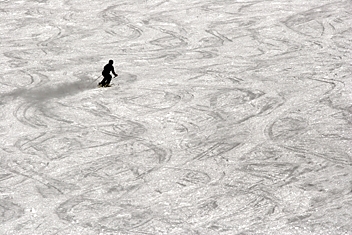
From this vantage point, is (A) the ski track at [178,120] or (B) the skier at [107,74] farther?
(B) the skier at [107,74]

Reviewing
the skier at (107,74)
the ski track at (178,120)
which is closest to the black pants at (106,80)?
the skier at (107,74)

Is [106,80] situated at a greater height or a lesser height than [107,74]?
lesser

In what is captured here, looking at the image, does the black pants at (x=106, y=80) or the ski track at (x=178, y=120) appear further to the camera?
the black pants at (x=106, y=80)

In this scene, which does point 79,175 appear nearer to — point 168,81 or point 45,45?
point 168,81

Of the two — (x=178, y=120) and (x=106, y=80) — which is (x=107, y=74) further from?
(x=178, y=120)

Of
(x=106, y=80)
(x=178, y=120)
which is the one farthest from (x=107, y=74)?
(x=178, y=120)

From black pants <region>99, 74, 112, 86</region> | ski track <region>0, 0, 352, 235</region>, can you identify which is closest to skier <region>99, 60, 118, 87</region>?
black pants <region>99, 74, 112, 86</region>

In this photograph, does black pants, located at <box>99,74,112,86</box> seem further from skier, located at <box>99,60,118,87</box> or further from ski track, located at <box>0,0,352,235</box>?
ski track, located at <box>0,0,352,235</box>

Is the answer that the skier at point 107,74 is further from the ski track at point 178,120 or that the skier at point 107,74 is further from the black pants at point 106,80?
the ski track at point 178,120
